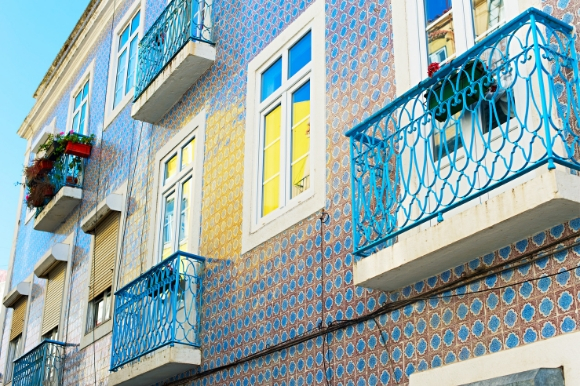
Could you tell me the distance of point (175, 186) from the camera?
968 cm

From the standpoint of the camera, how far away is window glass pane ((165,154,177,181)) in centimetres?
989

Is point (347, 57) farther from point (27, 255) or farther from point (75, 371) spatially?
point (27, 255)

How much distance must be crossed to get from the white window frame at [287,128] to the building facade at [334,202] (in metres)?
0.02

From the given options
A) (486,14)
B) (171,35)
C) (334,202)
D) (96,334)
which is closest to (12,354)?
(96,334)

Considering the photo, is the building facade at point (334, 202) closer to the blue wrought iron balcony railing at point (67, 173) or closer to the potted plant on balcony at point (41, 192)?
the blue wrought iron balcony railing at point (67, 173)

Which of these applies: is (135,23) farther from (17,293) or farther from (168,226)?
(17,293)

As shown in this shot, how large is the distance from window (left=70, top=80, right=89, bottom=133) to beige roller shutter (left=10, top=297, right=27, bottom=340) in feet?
10.5

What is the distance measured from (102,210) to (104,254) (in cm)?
59

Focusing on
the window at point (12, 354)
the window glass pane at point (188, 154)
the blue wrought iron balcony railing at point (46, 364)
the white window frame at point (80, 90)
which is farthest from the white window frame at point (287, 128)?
the window at point (12, 354)

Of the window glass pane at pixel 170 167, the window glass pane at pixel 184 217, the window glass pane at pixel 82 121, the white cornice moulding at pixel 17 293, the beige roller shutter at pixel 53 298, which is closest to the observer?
the window glass pane at pixel 184 217

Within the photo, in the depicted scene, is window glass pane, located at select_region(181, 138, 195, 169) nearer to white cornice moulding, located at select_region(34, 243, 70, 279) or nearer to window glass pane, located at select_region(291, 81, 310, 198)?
window glass pane, located at select_region(291, 81, 310, 198)

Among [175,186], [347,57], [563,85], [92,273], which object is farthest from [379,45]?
[92,273]

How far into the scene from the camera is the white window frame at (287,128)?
22.6ft

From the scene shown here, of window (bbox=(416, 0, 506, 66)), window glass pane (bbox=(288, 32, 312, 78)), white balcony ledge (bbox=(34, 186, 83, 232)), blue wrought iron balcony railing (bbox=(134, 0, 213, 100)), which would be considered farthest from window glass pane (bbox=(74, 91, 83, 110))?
window (bbox=(416, 0, 506, 66))
